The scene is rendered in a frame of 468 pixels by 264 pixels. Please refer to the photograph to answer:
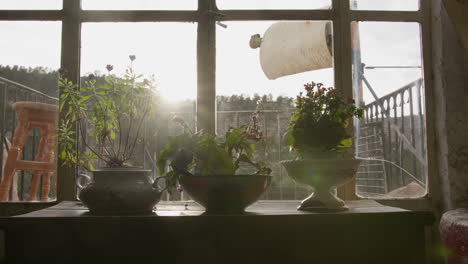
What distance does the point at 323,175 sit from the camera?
1590 millimetres

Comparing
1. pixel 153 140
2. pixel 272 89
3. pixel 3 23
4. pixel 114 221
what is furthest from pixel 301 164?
pixel 3 23

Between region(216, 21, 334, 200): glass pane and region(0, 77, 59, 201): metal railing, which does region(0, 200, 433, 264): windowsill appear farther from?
region(0, 77, 59, 201): metal railing

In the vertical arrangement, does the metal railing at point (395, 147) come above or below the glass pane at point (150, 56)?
below

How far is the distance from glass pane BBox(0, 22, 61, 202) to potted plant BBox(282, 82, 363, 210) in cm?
149

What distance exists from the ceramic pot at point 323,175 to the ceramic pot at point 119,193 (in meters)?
0.57

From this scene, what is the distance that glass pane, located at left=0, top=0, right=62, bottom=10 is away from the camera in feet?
7.85

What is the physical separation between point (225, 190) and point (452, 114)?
146cm

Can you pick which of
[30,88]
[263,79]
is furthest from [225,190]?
[30,88]

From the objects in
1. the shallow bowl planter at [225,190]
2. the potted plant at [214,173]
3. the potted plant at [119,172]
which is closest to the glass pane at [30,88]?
the potted plant at [119,172]

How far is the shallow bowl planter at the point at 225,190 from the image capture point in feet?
4.83

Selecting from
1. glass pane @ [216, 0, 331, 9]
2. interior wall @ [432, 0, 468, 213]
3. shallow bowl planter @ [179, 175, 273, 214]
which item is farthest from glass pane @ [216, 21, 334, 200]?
shallow bowl planter @ [179, 175, 273, 214]

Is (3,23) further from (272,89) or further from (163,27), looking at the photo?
(272,89)

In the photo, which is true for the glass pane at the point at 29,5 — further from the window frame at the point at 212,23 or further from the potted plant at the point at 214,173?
the potted plant at the point at 214,173

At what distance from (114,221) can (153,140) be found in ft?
3.94
